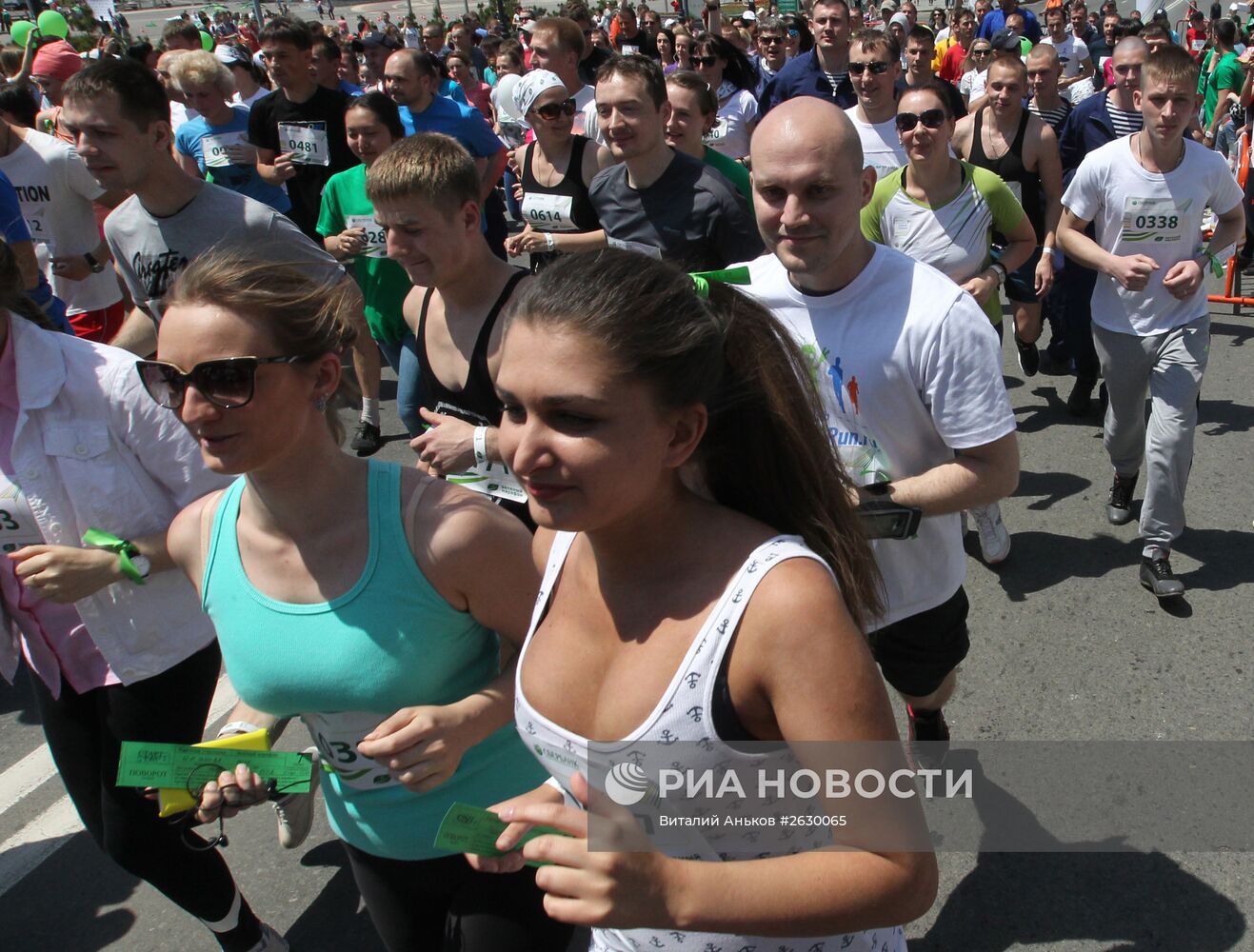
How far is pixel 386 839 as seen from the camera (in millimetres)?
1993

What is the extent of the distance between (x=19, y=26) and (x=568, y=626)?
1118 cm

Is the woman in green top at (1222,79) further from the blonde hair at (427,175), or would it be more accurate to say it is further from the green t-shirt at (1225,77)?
the blonde hair at (427,175)

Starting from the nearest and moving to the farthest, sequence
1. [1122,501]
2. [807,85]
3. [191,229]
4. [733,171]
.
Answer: [191,229] → [1122,501] → [733,171] → [807,85]

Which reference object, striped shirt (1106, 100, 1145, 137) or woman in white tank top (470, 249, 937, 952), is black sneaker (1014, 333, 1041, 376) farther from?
woman in white tank top (470, 249, 937, 952)

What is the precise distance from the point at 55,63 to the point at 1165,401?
311 inches

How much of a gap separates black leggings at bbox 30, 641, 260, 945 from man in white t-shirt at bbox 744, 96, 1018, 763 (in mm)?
1642

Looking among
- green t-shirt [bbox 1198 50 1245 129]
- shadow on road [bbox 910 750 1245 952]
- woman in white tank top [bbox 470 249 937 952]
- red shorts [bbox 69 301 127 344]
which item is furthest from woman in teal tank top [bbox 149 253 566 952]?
green t-shirt [bbox 1198 50 1245 129]

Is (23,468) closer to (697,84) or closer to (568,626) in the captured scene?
(568,626)

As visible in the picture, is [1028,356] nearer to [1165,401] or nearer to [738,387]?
[1165,401]

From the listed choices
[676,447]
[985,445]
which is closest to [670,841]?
[676,447]

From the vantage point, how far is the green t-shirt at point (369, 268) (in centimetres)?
529

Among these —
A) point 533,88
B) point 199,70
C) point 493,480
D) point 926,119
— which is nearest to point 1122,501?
point 926,119

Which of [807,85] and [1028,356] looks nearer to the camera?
[1028,356]

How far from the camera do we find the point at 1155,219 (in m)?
4.27
